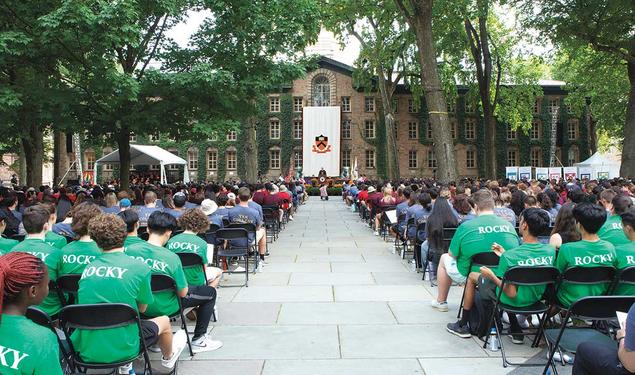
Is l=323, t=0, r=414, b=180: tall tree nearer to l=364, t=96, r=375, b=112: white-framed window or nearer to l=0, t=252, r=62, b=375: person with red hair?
l=364, t=96, r=375, b=112: white-framed window

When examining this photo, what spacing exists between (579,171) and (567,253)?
99.5ft

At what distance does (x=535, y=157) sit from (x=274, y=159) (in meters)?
27.8

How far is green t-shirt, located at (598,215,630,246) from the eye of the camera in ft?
19.3

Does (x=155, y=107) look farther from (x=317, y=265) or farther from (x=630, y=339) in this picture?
(x=630, y=339)

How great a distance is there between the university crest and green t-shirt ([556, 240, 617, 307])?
1873 inches

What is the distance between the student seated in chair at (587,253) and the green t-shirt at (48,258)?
182 inches

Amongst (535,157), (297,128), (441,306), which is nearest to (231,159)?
(297,128)

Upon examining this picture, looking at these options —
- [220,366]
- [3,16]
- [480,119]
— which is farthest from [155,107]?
[480,119]

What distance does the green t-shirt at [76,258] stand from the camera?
16.4 feet

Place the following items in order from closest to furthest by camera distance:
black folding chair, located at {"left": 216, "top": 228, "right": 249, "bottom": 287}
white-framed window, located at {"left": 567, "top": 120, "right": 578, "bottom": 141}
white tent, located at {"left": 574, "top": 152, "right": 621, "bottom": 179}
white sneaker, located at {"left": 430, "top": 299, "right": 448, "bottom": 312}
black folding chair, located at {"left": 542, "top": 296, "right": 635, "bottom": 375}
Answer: black folding chair, located at {"left": 542, "top": 296, "right": 635, "bottom": 375} → white sneaker, located at {"left": 430, "top": 299, "right": 448, "bottom": 312} → black folding chair, located at {"left": 216, "top": 228, "right": 249, "bottom": 287} → white tent, located at {"left": 574, "top": 152, "right": 621, "bottom": 179} → white-framed window, located at {"left": 567, "top": 120, "right": 578, "bottom": 141}

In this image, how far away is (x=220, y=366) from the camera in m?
5.00

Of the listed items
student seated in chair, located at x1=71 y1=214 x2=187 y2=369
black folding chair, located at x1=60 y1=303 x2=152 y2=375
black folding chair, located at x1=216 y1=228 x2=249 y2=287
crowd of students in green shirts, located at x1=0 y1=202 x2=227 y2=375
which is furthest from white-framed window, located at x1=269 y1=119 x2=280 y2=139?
black folding chair, located at x1=60 y1=303 x2=152 y2=375

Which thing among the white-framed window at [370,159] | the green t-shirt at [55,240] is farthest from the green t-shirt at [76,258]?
the white-framed window at [370,159]

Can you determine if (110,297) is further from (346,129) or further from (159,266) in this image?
(346,129)
